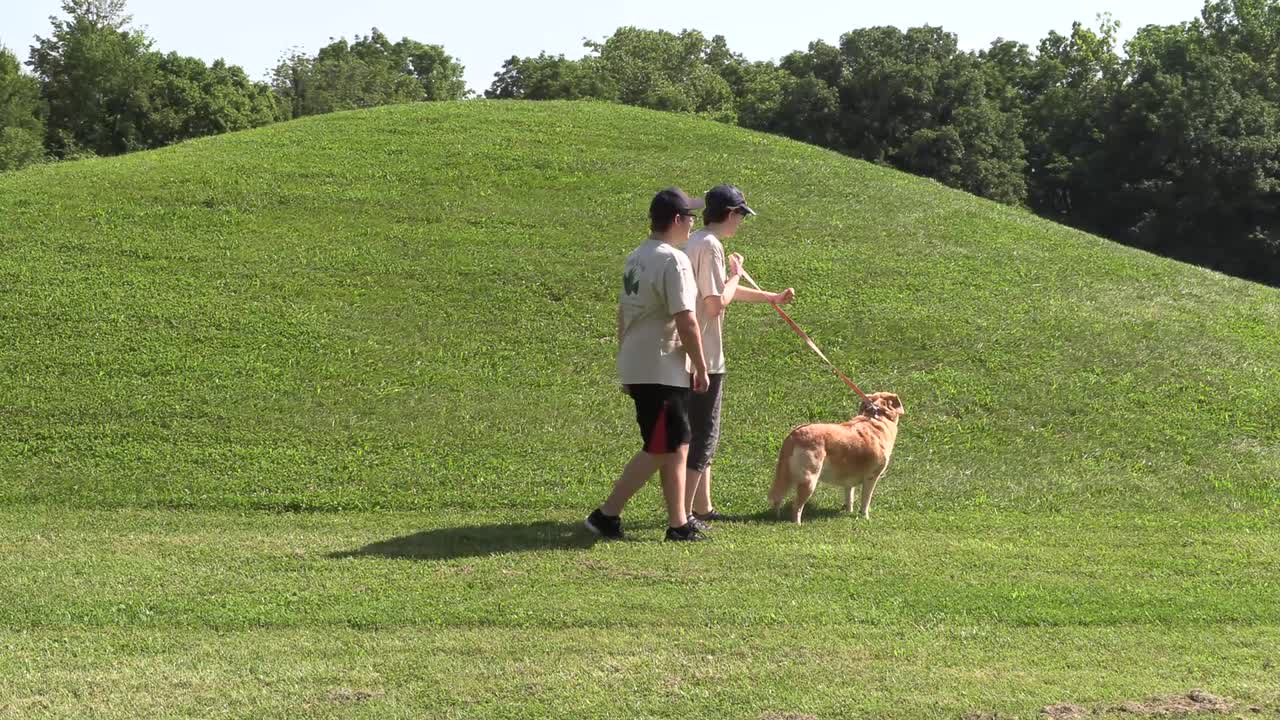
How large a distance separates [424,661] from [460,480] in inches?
206

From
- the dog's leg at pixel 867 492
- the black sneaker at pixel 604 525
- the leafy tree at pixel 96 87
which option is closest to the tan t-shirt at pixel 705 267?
the black sneaker at pixel 604 525

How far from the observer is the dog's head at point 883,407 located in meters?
9.45

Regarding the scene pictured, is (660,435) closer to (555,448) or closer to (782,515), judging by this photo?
(782,515)

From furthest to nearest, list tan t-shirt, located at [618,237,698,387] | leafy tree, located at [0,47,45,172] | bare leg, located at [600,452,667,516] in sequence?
leafy tree, located at [0,47,45,172] < bare leg, located at [600,452,667,516] < tan t-shirt, located at [618,237,698,387]

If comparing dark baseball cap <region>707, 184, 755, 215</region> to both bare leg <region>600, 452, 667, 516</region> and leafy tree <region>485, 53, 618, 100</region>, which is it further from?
leafy tree <region>485, 53, 618, 100</region>

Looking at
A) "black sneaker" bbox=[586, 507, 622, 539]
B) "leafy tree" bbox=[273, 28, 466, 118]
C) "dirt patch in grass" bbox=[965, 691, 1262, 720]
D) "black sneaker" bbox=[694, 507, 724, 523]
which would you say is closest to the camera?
"dirt patch in grass" bbox=[965, 691, 1262, 720]

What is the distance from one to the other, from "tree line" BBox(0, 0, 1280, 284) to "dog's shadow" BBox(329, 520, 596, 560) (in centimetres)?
4098

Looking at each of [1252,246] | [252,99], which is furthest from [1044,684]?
[252,99]

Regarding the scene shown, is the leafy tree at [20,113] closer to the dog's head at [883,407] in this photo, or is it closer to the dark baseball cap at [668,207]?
the dog's head at [883,407]

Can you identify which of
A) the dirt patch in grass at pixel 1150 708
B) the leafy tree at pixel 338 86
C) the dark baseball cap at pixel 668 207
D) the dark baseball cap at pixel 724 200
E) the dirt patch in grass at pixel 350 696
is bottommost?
the dirt patch in grass at pixel 350 696

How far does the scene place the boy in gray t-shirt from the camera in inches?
303

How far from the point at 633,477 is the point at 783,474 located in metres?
1.46

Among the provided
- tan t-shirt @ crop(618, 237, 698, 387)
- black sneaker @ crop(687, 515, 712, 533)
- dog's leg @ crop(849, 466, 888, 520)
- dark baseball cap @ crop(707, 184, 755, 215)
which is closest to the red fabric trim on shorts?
tan t-shirt @ crop(618, 237, 698, 387)

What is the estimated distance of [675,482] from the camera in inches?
319
